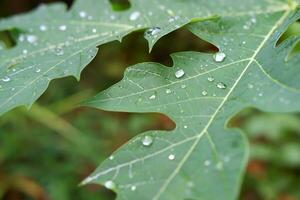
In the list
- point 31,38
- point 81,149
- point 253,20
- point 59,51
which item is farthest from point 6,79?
point 81,149

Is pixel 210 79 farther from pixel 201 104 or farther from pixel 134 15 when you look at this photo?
pixel 134 15

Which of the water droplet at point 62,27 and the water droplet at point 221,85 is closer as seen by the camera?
the water droplet at point 221,85

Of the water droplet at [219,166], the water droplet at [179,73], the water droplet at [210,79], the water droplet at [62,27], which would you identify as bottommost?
the water droplet at [62,27]

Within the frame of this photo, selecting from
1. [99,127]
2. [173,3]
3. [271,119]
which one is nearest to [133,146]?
[173,3]

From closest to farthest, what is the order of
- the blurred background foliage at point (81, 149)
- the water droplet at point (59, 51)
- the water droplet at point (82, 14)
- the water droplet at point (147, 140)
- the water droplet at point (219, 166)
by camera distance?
the water droplet at point (219, 166) < the water droplet at point (147, 140) < the water droplet at point (59, 51) < the water droplet at point (82, 14) < the blurred background foliage at point (81, 149)

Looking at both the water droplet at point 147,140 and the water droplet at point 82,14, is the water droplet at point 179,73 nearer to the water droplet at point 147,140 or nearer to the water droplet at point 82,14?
the water droplet at point 147,140

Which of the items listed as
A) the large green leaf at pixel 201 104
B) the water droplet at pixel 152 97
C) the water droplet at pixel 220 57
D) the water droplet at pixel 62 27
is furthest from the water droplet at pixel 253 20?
the water droplet at pixel 62 27

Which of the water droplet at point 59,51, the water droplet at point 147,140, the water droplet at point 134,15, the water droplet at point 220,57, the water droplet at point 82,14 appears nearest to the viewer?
the water droplet at point 147,140
